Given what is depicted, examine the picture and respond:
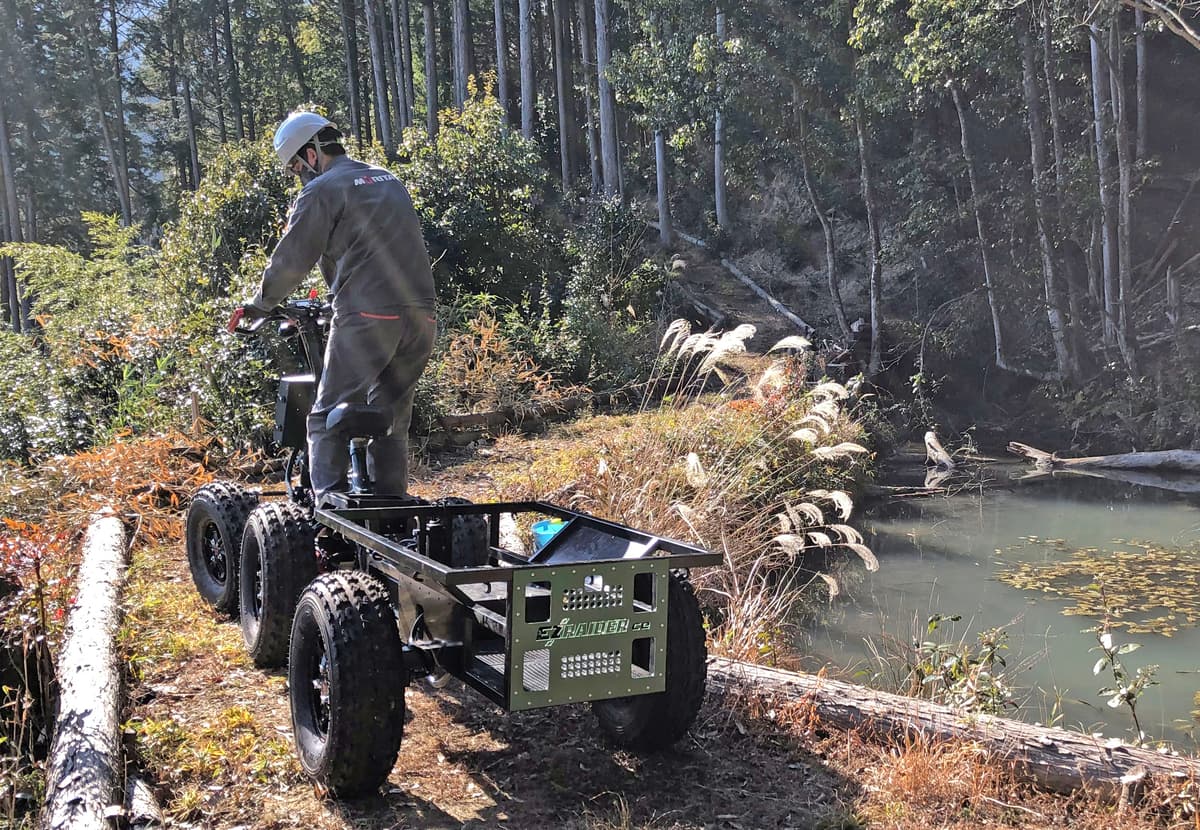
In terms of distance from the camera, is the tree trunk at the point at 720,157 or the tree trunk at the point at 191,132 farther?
the tree trunk at the point at 191,132

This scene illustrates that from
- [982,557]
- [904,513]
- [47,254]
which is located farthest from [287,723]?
[47,254]

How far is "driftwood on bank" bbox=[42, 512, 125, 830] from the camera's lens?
8.72ft

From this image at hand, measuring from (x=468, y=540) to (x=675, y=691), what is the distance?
1.03 meters

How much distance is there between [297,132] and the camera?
3941mm

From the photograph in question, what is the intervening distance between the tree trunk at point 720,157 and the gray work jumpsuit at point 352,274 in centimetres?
1507

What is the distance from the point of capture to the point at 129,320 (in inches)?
361

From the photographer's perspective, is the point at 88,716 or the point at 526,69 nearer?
the point at 88,716

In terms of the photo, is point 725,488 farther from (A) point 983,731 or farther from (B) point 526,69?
(B) point 526,69

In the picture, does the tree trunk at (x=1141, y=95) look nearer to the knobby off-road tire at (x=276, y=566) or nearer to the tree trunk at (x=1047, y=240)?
the tree trunk at (x=1047, y=240)

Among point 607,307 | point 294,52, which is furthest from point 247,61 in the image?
point 607,307

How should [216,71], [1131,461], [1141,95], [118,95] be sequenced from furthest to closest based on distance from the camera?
1. [216,71]
2. [118,95]
3. [1141,95]
4. [1131,461]

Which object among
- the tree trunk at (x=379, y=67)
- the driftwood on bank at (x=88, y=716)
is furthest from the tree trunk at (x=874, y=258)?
the tree trunk at (x=379, y=67)

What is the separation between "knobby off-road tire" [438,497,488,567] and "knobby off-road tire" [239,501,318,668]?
2.22ft

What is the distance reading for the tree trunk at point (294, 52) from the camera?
34406 millimetres
